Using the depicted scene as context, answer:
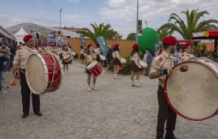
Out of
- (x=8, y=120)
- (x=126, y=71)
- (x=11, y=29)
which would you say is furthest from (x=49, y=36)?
(x=8, y=120)

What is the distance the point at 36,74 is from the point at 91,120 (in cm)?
151

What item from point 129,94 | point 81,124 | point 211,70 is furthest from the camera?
point 129,94

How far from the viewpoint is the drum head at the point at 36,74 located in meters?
4.71

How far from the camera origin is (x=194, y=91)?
11.1 feet

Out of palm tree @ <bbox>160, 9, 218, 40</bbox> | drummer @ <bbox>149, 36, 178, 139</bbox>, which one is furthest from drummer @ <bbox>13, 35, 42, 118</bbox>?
palm tree @ <bbox>160, 9, 218, 40</bbox>

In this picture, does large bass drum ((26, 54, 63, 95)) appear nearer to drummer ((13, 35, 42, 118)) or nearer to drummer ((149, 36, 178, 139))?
drummer ((13, 35, 42, 118))

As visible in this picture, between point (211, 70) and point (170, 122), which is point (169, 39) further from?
point (170, 122)

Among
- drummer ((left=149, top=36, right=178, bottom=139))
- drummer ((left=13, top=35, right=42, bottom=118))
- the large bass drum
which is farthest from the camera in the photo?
drummer ((left=13, top=35, right=42, bottom=118))

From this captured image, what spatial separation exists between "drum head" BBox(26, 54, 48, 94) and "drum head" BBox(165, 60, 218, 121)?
249 cm

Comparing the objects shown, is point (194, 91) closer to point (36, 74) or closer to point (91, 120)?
point (91, 120)

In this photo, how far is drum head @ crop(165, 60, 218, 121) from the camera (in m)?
3.16

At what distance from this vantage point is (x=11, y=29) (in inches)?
1410

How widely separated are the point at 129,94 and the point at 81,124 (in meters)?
3.19

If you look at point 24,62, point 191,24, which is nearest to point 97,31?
point 191,24
